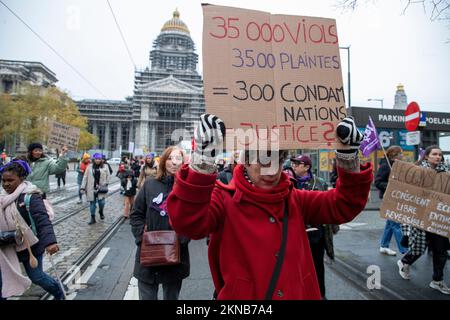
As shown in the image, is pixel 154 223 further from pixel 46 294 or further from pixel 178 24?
pixel 178 24

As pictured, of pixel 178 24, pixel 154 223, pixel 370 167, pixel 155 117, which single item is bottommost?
pixel 154 223

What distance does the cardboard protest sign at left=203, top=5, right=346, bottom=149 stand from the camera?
1.79 metres

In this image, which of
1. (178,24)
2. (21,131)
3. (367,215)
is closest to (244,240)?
(367,215)

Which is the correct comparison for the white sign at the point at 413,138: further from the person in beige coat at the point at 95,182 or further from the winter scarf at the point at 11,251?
the person in beige coat at the point at 95,182

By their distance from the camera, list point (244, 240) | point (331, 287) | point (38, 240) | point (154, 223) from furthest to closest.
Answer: point (331, 287), point (38, 240), point (154, 223), point (244, 240)

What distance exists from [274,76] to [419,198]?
342 cm

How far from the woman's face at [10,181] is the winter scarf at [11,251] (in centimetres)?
10

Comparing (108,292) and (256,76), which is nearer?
(256,76)

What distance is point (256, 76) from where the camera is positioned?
1.88 metres

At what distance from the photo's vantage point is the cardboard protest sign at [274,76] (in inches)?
70.7

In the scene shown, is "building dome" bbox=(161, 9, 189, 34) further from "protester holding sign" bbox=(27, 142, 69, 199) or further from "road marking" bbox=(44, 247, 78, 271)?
"road marking" bbox=(44, 247, 78, 271)

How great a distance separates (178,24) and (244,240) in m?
102

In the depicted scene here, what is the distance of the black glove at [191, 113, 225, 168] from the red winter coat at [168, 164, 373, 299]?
0.08 meters

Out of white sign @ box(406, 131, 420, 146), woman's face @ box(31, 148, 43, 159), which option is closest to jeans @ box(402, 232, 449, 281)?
white sign @ box(406, 131, 420, 146)
